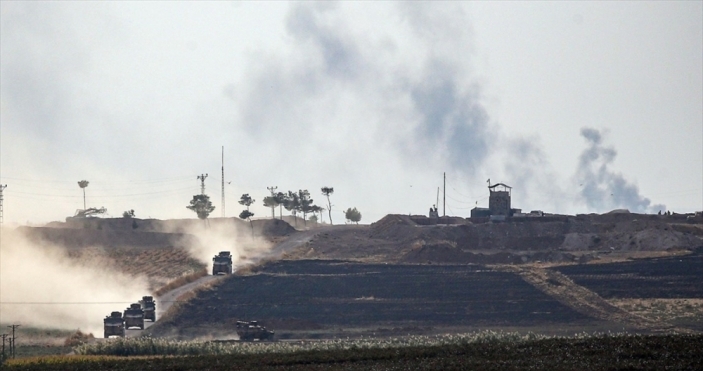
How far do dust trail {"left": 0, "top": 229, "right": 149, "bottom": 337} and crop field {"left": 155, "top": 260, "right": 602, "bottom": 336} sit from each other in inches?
367

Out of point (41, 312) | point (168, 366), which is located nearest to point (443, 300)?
point (41, 312)

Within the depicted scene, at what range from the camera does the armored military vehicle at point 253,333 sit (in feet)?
274

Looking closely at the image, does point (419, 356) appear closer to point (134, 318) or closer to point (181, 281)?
point (134, 318)

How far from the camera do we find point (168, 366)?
60.5 m

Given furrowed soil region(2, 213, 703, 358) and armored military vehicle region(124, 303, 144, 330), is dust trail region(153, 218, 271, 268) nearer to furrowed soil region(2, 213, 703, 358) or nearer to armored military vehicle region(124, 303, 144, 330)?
furrowed soil region(2, 213, 703, 358)

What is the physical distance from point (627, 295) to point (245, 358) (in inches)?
1876

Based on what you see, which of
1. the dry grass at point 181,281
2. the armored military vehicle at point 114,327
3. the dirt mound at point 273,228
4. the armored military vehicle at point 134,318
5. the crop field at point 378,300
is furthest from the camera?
the dirt mound at point 273,228

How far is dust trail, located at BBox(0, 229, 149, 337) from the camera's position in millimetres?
97125

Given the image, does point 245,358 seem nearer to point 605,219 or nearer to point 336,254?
point 336,254

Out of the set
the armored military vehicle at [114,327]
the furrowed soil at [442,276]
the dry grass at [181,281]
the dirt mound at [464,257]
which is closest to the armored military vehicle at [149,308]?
the furrowed soil at [442,276]

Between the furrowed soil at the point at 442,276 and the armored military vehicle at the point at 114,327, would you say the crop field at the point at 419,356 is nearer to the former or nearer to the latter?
the armored military vehicle at the point at 114,327

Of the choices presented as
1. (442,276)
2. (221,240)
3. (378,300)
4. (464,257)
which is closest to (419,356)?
(378,300)

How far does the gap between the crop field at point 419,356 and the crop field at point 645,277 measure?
31.5 meters

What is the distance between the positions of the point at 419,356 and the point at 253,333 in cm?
2435
